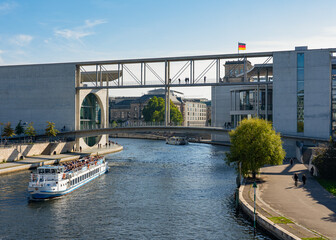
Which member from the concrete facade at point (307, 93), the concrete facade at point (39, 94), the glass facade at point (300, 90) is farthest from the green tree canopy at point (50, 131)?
the glass facade at point (300, 90)

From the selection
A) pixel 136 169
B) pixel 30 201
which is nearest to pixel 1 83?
pixel 136 169

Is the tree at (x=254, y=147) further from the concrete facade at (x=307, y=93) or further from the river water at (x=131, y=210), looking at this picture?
the concrete facade at (x=307, y=93)

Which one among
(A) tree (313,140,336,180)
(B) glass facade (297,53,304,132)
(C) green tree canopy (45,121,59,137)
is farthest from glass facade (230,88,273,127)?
(C) green tree canopy (45,121,59,137)

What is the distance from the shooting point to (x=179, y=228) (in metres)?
31.4

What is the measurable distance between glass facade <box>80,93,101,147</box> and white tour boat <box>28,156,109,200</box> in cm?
4573

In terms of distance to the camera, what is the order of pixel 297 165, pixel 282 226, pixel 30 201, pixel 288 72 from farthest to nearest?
pixel 288 72 → pixel 297 165 → pixel 30 201 → pixel 282 226

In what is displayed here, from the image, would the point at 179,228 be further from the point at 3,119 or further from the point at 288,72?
the point at 3,119

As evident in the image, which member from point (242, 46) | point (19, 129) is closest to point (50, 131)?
point (19, 129)

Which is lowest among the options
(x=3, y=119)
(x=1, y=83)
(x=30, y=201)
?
(x=30, y=201)

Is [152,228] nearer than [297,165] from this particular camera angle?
Yes

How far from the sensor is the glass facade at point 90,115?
99.7m

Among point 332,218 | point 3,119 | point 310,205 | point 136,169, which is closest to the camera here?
point 332,218

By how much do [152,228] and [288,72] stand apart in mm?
50390

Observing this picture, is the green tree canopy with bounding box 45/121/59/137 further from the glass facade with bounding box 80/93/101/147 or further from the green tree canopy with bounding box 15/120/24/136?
the glass facade with bounding box 80/93/101/147
